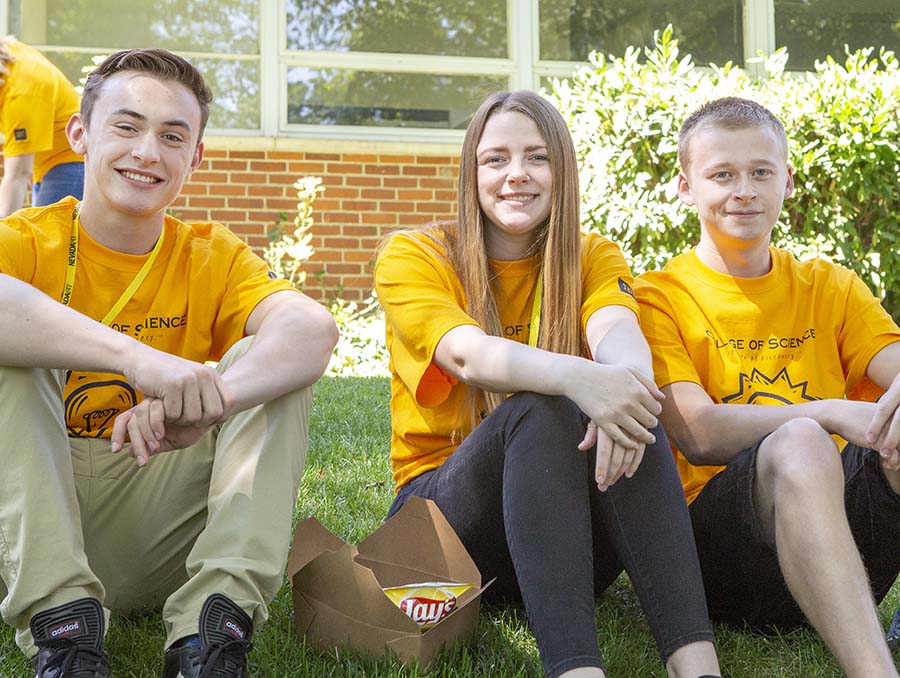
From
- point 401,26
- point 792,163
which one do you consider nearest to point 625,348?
point 792,163

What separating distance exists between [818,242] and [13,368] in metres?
4.87

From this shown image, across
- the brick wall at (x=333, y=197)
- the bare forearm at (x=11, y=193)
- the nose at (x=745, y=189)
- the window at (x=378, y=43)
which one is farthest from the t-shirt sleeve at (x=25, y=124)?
the nose at (x=745, y=189)

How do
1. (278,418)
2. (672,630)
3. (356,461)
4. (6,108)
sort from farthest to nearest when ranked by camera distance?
(6,108)
(356,461)
(278,418)
(672,630)

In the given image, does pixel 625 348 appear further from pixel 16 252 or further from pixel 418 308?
pixel 16 252

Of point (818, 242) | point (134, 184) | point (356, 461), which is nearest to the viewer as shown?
point (134, 184)

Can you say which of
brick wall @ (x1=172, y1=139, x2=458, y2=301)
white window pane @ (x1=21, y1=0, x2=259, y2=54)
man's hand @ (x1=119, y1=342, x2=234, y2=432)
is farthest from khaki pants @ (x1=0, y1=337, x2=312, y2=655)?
white window pane @ (x1=21, y1=0, x2=259, y2=54)

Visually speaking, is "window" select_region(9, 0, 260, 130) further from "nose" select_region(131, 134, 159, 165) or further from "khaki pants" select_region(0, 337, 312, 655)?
"khaki pants" select_region(0, 337, 312, 655)

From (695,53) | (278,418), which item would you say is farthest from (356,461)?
(695,53)

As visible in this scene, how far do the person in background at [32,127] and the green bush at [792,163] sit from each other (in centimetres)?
287

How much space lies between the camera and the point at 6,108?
515 centimetres

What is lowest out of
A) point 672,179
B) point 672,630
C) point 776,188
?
point 672,630

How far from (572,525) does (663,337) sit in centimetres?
68

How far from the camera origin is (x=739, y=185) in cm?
273

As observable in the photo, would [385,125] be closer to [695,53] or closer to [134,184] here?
[695,53]
